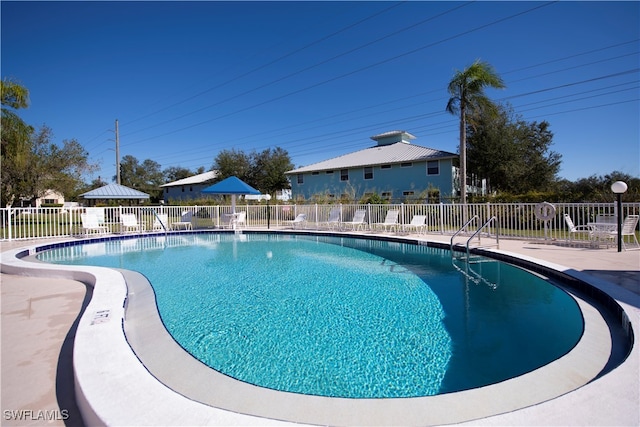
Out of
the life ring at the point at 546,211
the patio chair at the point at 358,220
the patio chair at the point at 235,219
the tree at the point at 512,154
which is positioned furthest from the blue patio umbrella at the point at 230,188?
the tree at the point at 512,154

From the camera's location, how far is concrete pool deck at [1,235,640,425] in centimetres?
181

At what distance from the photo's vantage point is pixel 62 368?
103 inches

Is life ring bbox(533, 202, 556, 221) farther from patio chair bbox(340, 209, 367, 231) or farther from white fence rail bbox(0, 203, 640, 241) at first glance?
patio chair bbox(340, 209, 367, 231)

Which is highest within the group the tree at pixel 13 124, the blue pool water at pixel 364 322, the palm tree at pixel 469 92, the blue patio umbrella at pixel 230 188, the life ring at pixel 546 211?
the palm tree at pixel 469 92

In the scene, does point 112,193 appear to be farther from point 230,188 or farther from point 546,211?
point 546,211

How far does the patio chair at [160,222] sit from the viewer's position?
1464 cm

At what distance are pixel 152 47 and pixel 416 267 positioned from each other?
59.6 feet

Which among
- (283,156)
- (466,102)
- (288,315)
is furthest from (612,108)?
(283,156)

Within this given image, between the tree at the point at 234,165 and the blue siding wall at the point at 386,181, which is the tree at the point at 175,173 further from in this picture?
the blue siding wall at the point at 386,181

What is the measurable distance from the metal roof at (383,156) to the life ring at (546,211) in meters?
12.4

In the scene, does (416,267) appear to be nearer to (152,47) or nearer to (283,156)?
(152,47)

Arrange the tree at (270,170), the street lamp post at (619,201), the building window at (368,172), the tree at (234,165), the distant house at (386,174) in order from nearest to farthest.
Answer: the street lamp post at (619,201) < the distant house at (386,174) < the building window at (368,172) < the tree at (270,170) < the tree at (234,165)

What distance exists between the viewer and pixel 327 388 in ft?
9.09

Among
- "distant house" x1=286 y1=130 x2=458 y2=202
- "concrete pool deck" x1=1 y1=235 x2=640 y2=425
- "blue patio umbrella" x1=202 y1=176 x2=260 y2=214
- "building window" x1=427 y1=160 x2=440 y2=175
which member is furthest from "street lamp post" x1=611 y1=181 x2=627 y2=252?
"building window" x1=427 y1=160 x2=440 y2=175
